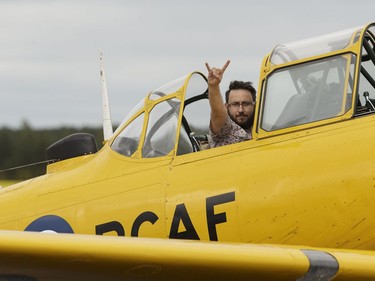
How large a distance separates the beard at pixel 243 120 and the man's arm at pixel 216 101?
146 mm

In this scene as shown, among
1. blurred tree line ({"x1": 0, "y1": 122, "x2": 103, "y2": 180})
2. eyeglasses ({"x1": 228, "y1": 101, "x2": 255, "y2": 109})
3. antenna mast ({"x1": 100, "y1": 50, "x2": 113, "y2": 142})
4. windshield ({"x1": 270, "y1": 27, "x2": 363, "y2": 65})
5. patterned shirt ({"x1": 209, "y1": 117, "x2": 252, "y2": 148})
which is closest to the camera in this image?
windshield ({"x1": 270, "y1": 27, "x2": 363, "y2": 65})

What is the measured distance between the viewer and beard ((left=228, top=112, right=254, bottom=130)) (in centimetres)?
783

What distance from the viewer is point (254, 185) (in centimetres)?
710

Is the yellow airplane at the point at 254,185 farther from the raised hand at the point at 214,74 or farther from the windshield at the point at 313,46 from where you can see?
the raised hand at the point at 214,74

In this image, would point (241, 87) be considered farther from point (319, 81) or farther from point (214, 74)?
point (319, 81)

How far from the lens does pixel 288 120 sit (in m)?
7.32

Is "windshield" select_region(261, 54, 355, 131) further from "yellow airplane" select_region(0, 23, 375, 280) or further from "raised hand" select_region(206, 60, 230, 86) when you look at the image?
"raised hand" select_region(206, 60, 230, 86)

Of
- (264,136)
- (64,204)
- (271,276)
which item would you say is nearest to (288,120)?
(264,136)

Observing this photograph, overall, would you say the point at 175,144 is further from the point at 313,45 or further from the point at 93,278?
the point at 93,278

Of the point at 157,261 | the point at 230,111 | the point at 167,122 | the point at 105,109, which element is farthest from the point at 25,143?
the point at 157,261

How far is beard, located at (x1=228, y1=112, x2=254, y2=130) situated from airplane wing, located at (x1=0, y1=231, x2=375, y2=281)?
5.50 feet

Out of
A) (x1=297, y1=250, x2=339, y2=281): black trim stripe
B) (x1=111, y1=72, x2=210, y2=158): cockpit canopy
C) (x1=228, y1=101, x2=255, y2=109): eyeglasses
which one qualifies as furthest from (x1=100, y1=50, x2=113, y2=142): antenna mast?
(x1=297, y1=250, x2=339, y2=281): black trim stripe

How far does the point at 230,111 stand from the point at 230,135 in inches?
15.7

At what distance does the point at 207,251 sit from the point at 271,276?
0.50 metres
